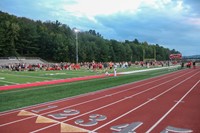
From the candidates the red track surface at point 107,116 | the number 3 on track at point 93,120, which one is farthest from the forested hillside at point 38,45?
the number 3 on track at point 93,120

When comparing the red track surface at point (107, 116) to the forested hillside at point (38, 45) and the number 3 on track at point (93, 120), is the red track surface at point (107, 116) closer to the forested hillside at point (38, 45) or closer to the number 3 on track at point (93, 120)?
the number 3 on track at point (93, 120)

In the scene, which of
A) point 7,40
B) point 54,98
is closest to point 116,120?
point 54,98

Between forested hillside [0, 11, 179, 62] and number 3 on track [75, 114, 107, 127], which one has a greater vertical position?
forested hillside [0, 11, 179, 62]

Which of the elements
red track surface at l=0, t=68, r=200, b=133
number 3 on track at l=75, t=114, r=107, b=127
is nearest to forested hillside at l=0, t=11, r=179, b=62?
red track surface at l=0, t=68, r=200, b=133

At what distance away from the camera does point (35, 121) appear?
8.91 meters

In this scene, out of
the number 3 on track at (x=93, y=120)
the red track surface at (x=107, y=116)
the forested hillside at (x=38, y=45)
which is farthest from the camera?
the forested hillside at (x=38, y=45)

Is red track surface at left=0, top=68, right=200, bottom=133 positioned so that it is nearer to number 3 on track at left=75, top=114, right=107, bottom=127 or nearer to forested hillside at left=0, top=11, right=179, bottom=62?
number 3 on track at left=75, top=114, right=107, bottom=127

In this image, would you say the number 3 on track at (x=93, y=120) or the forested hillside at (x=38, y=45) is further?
the forested hillside at (x=38, y=45)

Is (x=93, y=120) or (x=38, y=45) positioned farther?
(x=38, y=45)

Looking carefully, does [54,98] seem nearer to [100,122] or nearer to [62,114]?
[62,114]

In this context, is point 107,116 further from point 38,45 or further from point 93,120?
point 38,45

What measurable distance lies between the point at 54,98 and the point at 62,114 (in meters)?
3.97

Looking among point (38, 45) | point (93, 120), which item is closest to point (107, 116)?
point (93, 120)

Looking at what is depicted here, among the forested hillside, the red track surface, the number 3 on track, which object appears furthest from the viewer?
the forested hillside
